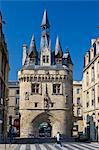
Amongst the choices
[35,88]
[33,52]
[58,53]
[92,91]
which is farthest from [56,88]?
[92,91]

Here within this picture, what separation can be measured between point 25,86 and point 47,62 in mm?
6890

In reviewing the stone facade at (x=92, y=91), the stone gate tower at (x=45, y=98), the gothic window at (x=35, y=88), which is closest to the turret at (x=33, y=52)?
the stone gate tower at (x=45, y=98)

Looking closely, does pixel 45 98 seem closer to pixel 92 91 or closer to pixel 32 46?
pixel 32 46

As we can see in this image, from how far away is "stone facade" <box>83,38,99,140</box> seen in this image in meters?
42.0

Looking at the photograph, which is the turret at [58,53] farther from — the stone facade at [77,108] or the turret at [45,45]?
the stone facade at [77,108]

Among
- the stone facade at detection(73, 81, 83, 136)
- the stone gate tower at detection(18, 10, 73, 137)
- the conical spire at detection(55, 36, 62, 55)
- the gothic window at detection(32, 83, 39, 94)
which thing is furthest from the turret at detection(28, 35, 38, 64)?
the stone facade at detection(73, 81, 83, 136)

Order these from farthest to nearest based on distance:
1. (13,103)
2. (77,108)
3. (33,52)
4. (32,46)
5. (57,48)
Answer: (77,108), (13,103), (57,48), (32,46), (33,52)

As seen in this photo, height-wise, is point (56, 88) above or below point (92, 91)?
above

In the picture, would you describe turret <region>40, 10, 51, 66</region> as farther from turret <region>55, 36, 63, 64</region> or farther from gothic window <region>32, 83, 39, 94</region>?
gothic window <region>32, 83, 39, 94</region>

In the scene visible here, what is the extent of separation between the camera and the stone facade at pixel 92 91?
42.0 metres

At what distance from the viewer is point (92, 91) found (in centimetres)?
4519

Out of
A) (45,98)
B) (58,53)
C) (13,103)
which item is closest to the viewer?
(45,98)

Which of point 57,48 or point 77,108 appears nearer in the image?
point 57,48

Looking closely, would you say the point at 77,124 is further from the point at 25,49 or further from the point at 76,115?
the point at 25,49
